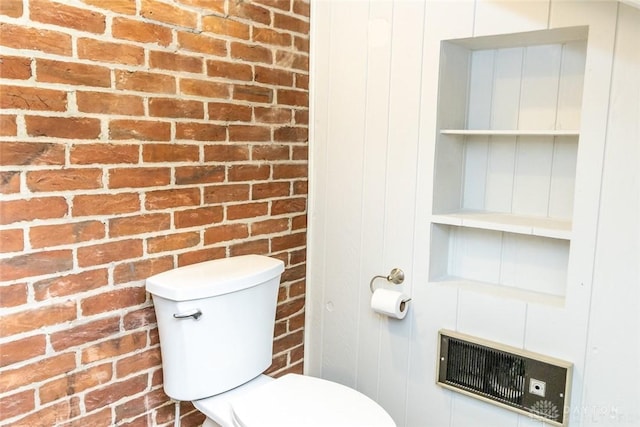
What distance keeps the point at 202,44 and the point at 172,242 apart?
65cm

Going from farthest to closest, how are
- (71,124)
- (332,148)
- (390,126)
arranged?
(332,148) < (390,126) < (71,124)

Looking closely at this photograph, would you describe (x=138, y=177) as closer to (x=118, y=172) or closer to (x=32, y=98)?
(x=118, y=172)

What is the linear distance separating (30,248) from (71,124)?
1.12 feet

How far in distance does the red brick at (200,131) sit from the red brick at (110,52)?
23 cm

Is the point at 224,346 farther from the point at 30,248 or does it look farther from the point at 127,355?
the point at 30,248

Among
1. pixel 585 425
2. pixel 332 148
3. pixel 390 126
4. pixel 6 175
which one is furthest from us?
pixel 332 148

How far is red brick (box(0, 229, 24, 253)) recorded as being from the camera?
1.30 meters

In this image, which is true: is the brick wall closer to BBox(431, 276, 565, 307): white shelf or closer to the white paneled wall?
the white paneled wall

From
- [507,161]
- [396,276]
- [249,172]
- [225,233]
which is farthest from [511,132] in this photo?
[225,233]

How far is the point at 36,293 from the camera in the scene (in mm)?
1369

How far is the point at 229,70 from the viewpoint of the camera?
179 cm

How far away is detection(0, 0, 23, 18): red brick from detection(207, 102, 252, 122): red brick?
61 cm

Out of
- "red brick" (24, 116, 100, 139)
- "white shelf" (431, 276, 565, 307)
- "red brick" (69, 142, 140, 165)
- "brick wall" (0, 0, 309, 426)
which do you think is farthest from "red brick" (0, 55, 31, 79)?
"white shelf" (431, 276, 565, 307)

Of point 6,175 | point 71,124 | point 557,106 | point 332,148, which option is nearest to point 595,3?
point 557,106
